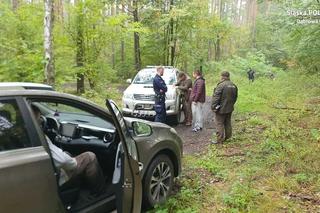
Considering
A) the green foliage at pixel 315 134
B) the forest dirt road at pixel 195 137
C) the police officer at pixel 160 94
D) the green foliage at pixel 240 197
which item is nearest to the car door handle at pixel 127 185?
the green foliage at pixel 240 197

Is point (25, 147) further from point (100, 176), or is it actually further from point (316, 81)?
point (316, 81)

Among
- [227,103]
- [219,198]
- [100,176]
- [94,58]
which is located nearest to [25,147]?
[100,176]

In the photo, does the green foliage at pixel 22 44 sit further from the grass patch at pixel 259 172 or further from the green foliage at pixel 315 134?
the green foliage at pixel 315 134

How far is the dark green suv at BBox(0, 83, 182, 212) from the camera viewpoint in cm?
288

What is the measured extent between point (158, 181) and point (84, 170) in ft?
4.14

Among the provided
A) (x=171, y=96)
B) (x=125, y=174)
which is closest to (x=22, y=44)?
(x=171, y=96)

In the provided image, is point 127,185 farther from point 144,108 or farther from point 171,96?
point 171,96

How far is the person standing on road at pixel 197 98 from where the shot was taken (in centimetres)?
984

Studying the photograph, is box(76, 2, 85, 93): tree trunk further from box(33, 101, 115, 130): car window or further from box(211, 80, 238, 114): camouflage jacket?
box(33, 101, 115, 130): car window

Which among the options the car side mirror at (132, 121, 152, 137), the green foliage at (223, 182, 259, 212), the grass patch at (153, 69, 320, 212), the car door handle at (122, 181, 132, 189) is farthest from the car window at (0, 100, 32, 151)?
the green foliage at (223, 182, 259, 212)

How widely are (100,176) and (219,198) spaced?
2050mm

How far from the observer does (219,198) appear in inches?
203

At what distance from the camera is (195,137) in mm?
9578

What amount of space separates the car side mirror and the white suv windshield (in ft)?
22.8
